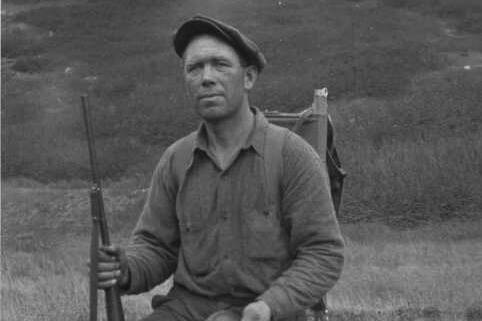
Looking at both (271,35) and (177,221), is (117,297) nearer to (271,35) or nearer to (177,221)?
(177,221)

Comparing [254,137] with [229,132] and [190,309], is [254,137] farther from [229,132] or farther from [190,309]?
[190,309]

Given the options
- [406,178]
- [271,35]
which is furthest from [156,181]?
[271,35]

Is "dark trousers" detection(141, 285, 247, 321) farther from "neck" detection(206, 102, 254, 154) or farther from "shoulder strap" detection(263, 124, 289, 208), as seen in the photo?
"neck" detection(206, 102, 254, 154)

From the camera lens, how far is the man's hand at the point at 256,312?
364 cm

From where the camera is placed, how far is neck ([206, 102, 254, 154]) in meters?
3.97

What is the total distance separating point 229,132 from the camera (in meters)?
3.99

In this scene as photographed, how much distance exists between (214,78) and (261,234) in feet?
1.92

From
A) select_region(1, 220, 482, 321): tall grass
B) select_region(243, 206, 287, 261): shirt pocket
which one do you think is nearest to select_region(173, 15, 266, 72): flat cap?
select_region(243, 206, 287, 261): shirt pocket

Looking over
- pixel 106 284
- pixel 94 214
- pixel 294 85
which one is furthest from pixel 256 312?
pixel 294 85

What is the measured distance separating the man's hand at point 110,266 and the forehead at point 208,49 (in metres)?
0.75

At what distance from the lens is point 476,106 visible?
68.4 feet

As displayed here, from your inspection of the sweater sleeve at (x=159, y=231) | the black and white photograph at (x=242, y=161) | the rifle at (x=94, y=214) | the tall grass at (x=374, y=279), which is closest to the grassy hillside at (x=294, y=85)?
the black and white photograph at (x=242, y=161)

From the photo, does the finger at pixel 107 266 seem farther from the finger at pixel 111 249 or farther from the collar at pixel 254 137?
the collar at pixel 254 137

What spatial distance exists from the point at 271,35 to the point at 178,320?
2684 centimetres
